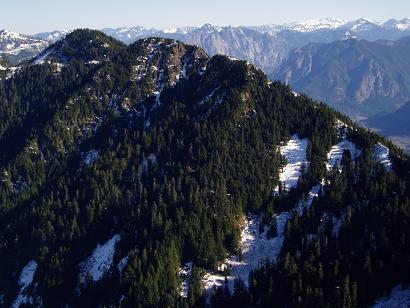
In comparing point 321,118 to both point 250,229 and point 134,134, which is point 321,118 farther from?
point 134,134

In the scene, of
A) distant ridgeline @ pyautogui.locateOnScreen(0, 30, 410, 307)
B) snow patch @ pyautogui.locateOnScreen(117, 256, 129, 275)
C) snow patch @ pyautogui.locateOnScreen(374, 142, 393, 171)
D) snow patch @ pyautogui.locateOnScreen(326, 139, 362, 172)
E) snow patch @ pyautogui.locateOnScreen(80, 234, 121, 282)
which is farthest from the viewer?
snow patch @ pyautogui.locateOnScreen(326, 139, 362, 172)

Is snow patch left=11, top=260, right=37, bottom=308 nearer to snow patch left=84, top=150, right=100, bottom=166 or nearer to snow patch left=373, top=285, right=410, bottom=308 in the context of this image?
snow patch left=84, top=150, right=100, bottom=166

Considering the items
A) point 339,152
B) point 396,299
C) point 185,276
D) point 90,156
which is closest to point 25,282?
point 185,276

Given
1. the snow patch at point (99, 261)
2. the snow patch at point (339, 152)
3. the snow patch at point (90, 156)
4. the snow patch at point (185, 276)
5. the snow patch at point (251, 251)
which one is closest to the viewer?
the snow patch at point (185, 276)

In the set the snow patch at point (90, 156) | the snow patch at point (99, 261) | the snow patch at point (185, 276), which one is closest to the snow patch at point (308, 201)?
the snow patch at point (185, 276)

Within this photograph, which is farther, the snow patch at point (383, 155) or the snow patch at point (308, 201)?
the snow patch at point (383, 155)

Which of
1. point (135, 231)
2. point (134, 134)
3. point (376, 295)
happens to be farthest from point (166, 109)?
point (376, 295)

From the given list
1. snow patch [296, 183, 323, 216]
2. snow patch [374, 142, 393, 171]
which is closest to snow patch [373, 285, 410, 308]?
snow patch [296, 183, 323, 216]

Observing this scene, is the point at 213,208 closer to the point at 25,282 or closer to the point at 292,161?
the point at 292,161

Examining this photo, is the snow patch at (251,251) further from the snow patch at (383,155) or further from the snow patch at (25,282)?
the snow patch at (25,282)
